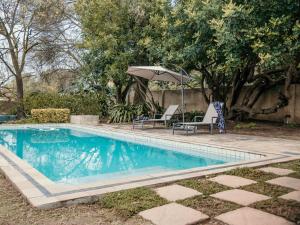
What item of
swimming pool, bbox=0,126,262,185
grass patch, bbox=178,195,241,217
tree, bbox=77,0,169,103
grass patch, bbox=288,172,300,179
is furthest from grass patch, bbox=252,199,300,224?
tree, bbox=77,0,169,103

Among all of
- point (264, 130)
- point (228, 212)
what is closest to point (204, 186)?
point (228, 212)

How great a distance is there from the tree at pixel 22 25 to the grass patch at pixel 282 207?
616 inches

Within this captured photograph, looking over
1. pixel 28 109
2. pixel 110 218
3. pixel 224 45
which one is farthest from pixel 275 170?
pixel 28 109

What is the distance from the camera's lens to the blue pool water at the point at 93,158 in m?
6.08

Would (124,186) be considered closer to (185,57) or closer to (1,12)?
(185,57)

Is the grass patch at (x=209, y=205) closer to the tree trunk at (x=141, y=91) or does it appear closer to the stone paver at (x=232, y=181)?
the stone paver at (x=232, y=181)

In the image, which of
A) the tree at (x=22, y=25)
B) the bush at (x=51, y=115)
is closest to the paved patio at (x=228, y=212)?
the bush at (x=51, y=115)

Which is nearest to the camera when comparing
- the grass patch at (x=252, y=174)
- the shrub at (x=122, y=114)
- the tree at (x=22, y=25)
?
the grass patch at (x=252, y=174)

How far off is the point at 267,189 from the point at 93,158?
4.85 m

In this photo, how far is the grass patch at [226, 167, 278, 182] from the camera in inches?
167

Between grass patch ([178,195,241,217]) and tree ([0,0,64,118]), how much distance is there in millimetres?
15162

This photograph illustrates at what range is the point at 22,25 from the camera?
16.7 metres

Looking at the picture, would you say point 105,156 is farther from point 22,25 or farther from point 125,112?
point 22,25

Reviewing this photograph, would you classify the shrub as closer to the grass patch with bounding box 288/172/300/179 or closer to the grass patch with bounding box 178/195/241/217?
the grass patch with bounding box 288/172/300/179
